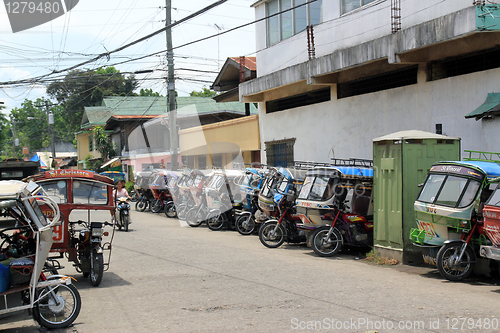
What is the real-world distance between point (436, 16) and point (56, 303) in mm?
12279

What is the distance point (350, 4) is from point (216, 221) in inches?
347

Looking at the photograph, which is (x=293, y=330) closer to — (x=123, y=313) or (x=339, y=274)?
(x=123, y=313)

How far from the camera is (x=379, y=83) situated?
658 inches

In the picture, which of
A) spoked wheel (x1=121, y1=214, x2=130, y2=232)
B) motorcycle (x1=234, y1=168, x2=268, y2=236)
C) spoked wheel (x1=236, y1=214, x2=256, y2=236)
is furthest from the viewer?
spoked wheel (x1=121, y1=214, x2=130, y2=232)

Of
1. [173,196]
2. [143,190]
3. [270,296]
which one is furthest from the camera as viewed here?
[143,190]

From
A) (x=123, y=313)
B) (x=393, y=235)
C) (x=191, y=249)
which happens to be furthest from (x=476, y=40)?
(x=123, y=313)

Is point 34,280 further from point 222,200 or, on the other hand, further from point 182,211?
point 182,211

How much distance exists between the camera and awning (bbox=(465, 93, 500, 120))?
11.9 m

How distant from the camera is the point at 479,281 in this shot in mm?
8922

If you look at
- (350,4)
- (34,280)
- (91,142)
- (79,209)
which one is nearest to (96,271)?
(79,209)

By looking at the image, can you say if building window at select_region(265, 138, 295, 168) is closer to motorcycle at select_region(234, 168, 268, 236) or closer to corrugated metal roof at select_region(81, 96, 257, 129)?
motorcycle at select_region(234, 168, 268, 236)

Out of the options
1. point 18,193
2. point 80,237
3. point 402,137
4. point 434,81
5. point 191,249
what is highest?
point 434,81

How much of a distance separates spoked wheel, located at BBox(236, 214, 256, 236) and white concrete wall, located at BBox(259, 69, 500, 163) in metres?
4.46

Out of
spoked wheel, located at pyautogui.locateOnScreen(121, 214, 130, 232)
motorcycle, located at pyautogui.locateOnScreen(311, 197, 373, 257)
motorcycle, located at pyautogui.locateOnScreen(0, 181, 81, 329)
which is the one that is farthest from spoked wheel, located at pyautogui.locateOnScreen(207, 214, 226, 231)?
motorcycle, located at pyautogui.locateOnScreen(0, 181, 81, 329)
